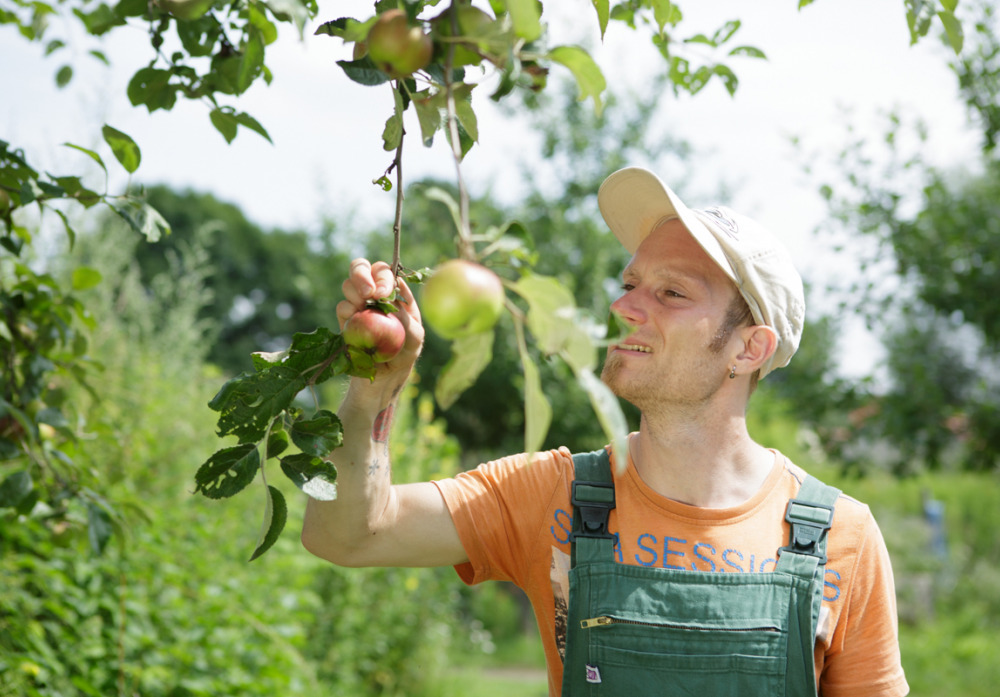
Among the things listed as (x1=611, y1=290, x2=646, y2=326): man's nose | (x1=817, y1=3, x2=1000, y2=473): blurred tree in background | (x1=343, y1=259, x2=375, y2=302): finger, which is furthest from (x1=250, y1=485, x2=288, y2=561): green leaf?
(x1=817, y1=3, x2=1000, y2=473): blurred tree in background

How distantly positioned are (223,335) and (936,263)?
67.5 ft

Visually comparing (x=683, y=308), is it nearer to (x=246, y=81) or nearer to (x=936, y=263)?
(x=246, y=81)

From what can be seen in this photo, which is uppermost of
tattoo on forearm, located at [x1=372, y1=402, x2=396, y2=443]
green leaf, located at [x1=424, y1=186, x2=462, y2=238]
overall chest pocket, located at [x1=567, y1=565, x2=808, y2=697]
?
tattoo on forearm, located at [x1=372, y1=402, x2=396, y2=443]

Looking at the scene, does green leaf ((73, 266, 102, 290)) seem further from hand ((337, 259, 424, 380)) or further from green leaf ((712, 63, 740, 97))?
green leaf ((712, 63, 740, 97))

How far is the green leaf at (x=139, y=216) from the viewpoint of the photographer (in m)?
1.28

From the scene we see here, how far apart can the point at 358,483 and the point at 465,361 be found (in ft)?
2.40

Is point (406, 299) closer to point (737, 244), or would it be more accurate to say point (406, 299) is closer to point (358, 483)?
point (358, 483)

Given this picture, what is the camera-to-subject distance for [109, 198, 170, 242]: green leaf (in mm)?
1278

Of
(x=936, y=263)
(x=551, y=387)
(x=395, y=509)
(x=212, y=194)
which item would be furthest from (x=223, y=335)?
(x=395, y=509)

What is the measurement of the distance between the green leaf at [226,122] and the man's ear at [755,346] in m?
0.95

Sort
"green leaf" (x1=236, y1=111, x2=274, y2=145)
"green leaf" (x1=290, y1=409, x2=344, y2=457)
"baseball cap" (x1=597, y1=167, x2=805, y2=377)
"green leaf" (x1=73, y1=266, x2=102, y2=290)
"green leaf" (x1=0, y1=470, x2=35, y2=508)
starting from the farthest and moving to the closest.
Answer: "green leaf" (x1=73, y1=266, x2=102, y2=290), "baseball cap" (x1=597, y1=167, x2=805, y2=377), "green leaf" (x1=0, y1=470, x2=35, y2=508), "green leaf" (x1=236, y1=111, x2=274, y2=145), "green leaf" (x1=290, y1=409, x2=344, y2=457)

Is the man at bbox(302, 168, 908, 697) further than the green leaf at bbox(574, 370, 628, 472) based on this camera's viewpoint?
Yes

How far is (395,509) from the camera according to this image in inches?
56.3

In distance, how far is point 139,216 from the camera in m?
1.30
